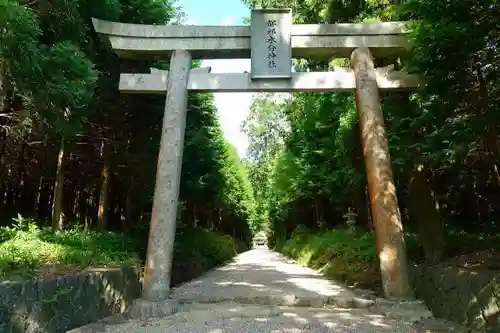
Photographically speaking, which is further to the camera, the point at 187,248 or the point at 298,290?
the point at 187,248

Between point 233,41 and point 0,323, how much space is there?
6564 mm

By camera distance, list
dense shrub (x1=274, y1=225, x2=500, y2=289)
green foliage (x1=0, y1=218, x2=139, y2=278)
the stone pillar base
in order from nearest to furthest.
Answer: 1. green foliage (x1=0, y1=218, x2=139, y2=278)
2. the stone pillar base
3. dense shrub (x1=274, y1=225, x2=500, y2=289)

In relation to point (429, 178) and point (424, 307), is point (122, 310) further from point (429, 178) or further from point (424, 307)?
point (429, 178)

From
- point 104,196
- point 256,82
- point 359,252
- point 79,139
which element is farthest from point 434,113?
point 79,139

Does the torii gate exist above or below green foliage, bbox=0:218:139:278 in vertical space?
above

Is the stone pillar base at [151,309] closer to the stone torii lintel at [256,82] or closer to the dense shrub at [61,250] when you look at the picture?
the dense shrub at [61,250]

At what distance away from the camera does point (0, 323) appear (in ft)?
12.9

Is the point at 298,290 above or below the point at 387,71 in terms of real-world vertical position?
below

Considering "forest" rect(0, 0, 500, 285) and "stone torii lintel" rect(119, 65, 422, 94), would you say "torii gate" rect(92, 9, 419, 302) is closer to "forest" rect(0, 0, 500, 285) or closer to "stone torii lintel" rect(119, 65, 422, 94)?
"stone torii lintel" rect(119, 65, 422, 94)

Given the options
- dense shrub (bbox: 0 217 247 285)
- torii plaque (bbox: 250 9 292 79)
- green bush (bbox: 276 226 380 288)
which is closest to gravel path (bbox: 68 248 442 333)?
dense shrub (bbox: 0 217 247 285)

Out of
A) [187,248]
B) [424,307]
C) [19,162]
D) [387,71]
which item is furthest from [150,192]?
[424,307]

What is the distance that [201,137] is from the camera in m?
13.9

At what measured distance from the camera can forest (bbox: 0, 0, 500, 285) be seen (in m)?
5.72

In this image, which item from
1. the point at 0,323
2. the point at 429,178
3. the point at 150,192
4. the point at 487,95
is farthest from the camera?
the point at 150,192
